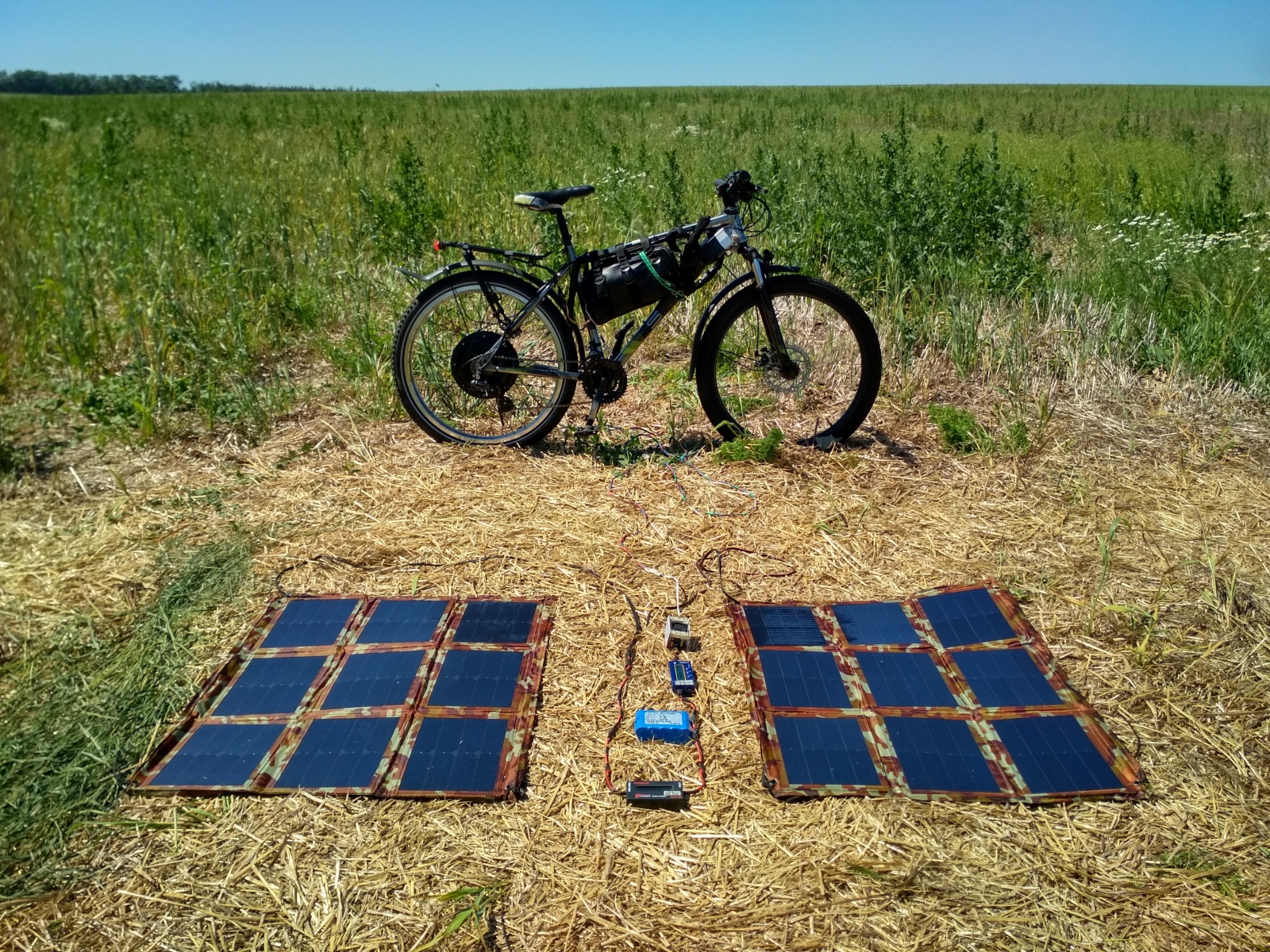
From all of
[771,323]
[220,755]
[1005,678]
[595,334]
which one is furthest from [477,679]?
[771,323]

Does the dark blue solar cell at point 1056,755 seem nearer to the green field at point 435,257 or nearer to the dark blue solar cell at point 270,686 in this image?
the dark blue solar cell at point 270,686

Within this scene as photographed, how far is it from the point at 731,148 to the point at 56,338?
951 centimetres

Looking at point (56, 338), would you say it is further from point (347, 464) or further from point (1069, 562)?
point (1069, 562)

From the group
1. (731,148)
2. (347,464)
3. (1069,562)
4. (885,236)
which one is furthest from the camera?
(731,148)

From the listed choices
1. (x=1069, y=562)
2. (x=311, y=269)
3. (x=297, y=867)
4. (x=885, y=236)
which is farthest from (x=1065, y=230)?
(x=297, y=867)

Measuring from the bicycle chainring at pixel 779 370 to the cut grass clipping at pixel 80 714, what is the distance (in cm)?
271

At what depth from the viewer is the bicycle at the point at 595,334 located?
13.5 feet

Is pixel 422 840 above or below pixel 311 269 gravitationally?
below

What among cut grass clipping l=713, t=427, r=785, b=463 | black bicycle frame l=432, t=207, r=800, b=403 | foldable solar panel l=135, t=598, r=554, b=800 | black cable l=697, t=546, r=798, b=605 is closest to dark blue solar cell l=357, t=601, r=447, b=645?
foldable solar panel l=135, t=598, r=554, b=800

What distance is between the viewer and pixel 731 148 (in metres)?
12.1

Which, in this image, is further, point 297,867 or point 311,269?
point 311,269

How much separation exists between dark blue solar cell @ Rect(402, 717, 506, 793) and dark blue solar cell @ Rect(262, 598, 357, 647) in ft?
2.09

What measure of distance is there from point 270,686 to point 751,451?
2520mm

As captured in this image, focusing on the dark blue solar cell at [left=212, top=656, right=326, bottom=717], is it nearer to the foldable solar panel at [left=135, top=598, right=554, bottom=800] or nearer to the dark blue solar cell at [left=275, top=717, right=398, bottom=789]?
the foldable solar panel at [left=135, top=598, right=554, bottom=800]
